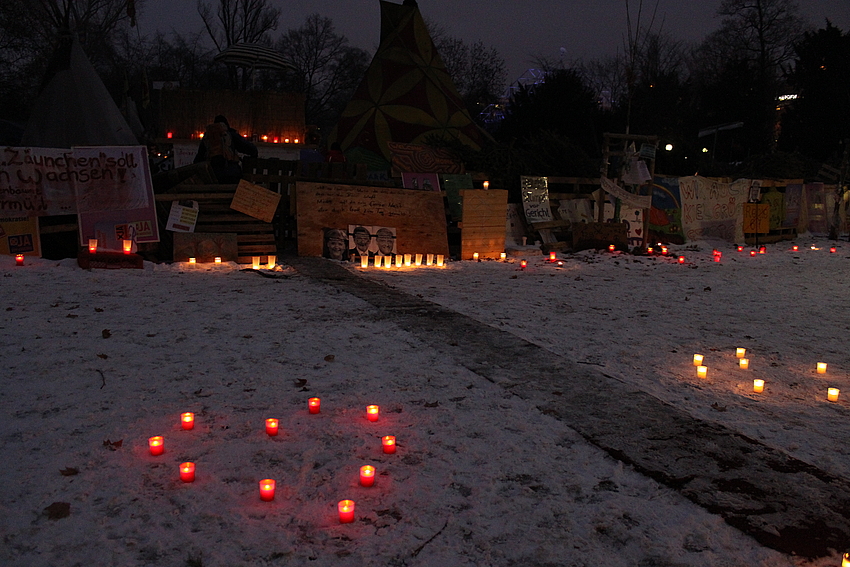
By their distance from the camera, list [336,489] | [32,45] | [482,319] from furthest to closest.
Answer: [32,45]
[482,319]
[336,489]

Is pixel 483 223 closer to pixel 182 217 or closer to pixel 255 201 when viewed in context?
pixel 255 201

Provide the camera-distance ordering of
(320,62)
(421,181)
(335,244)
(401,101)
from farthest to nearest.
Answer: (320,62) < (401,101) < (421,181) < (335,244)

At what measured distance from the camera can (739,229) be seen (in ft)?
56.4

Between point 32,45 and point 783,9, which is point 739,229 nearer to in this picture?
point 783,9

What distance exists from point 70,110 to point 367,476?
11.4m

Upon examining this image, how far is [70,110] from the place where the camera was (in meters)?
11.5

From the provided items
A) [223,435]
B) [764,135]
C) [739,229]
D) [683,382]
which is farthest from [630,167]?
[764,135]

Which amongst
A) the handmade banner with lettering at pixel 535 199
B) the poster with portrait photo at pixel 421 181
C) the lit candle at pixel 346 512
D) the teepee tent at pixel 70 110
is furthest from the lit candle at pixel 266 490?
the handmade banner with lettering at pixel 535 199

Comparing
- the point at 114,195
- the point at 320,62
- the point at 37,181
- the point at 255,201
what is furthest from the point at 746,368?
the point at 320,62

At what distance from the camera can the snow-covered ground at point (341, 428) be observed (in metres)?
2.68

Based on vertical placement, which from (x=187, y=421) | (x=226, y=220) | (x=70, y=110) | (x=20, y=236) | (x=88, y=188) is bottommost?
(x=187, y=421)

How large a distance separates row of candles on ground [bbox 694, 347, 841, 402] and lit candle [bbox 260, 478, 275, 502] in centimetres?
372

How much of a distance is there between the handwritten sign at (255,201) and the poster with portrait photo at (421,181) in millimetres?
4025

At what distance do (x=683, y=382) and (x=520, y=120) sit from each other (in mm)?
20404
